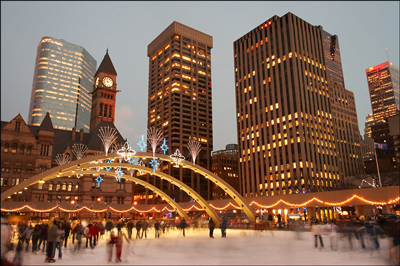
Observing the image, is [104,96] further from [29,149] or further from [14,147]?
[14,147]

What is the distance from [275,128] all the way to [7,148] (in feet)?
271

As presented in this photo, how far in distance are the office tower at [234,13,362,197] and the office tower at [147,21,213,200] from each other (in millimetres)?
28750

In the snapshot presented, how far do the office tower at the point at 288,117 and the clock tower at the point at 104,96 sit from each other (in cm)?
5067

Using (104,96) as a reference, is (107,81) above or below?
above

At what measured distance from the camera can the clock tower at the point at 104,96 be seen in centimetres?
11204

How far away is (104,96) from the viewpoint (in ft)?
378

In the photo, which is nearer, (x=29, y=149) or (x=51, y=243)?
(x=51, y=243)

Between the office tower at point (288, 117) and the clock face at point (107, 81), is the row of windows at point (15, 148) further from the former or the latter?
the office tower at point (288, 117)

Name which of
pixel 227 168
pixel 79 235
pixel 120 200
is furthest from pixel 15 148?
pixel 227 168

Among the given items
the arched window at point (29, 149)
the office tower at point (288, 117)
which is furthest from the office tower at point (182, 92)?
the arched window at point (29, 149)

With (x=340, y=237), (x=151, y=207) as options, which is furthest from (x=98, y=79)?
(x=340, y=237)

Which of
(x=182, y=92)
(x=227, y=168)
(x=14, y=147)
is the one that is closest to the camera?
(x=14, y=147)

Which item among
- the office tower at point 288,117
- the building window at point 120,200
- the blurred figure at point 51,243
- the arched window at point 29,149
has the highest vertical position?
the office tower at point 288,117

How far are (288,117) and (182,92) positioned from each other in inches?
2329
